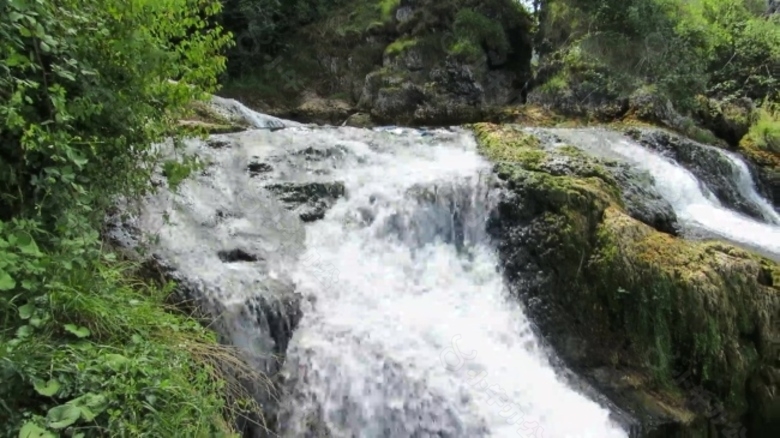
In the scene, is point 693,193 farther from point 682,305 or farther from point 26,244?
point 26,244

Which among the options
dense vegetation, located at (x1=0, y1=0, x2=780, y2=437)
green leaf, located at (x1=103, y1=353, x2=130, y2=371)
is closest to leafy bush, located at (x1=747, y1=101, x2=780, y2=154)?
dense vegetation, located at (x1=0, y1=0, x2=780, y2=437)

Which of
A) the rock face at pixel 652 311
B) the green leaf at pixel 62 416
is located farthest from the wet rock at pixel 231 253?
the rock face at pixel 652 311

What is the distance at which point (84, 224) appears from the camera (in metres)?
2.67

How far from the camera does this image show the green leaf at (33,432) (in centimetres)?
194

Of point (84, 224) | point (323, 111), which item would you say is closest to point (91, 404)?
point (84, 224)

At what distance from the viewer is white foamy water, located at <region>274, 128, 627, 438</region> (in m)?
4.29

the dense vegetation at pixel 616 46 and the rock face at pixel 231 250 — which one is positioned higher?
the dense vegetation at pixel 616 46

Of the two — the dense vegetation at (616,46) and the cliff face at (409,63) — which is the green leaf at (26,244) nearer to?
the cliff face at (409,63)

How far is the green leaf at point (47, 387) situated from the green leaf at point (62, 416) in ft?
0.21

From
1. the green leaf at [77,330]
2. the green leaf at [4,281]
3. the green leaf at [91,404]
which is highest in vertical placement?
the green leaf at [4,281]

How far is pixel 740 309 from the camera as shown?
5102mm

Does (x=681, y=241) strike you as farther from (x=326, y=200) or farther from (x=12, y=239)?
(x=12, y=239)

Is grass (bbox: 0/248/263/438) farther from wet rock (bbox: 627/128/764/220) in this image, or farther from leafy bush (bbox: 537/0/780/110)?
leafy bush (bbox: 537/0/780/110)

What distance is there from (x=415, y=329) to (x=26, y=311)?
131 inches
